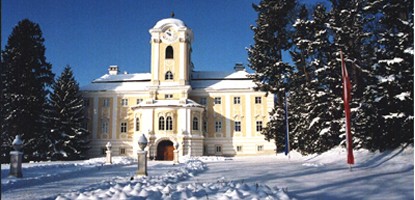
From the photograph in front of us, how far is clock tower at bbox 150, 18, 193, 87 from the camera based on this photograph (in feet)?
138

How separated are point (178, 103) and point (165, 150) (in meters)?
4.84

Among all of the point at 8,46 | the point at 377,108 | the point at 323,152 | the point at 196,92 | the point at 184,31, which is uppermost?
the point at 184,31

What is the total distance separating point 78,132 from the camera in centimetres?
3741

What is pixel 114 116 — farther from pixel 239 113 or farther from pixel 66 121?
pixel 239 113

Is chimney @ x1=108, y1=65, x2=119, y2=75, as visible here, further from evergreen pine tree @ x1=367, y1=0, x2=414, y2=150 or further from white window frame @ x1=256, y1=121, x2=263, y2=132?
evergreen pine tree @ x1=367, y1=0, x2=414, y2=150

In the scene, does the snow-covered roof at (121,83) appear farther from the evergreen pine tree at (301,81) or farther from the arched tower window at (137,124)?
the evergreen pine tree at (301,81)

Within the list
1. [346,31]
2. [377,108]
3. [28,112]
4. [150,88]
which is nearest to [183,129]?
[150,88]

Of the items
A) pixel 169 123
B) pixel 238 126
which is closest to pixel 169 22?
pixel 169 123

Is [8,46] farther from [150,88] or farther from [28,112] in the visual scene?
[150,88]

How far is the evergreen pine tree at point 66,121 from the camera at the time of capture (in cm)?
3625

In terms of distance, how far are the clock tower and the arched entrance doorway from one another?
23.0 ft

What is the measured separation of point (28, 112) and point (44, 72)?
15.8 ft

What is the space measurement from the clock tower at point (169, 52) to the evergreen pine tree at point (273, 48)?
33.5ft

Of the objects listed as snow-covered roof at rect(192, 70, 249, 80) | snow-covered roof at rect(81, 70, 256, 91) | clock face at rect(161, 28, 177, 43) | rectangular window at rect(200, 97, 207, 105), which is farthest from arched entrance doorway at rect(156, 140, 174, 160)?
clock face at rect(161, 28, 177, 43)
